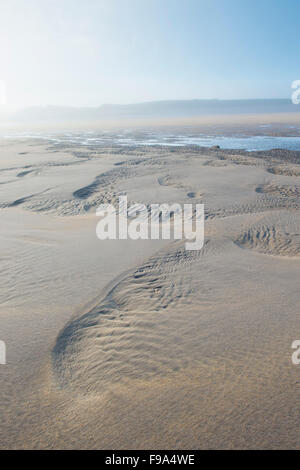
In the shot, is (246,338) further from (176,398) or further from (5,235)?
(5,235)

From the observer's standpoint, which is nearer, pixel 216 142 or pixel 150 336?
pixel 150 336

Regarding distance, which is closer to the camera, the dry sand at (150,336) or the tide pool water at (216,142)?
the dry sand at (150,336)

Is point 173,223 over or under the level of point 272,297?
over

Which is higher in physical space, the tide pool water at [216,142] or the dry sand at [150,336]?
the tide pool water at [216,142]

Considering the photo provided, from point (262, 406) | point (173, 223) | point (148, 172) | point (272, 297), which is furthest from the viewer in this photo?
point (148, 172)

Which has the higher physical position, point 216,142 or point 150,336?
point 216,142

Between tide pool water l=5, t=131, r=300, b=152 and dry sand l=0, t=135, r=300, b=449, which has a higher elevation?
tide pool water l=5, t=131, r=300, b=152

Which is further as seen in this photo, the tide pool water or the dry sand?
the tide pool water

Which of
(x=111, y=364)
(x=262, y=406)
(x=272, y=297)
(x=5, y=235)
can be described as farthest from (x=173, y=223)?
(x=262, y=406)
